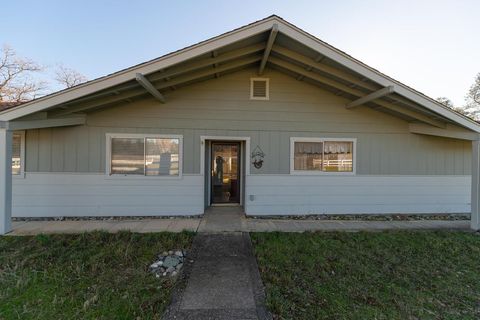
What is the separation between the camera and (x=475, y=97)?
22.2 metres

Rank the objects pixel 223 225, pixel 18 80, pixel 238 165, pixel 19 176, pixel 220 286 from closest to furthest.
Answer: pixel 220 286, pixel 223 225, pixel 19 176, pixel 238 165, pixel 18 80

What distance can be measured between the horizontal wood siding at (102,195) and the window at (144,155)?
0.25 meters

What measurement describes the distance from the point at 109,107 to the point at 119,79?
1.59 m

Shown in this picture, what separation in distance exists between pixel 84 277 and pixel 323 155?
598 centimetres

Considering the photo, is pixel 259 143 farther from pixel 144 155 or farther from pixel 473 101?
pixel 473 101

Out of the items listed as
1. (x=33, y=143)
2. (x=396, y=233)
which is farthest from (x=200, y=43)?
(x=396, y=233)

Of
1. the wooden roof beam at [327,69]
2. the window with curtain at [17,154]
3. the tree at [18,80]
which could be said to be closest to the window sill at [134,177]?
the window with curtain at [17,154]

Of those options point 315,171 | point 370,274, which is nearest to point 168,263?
point 370,274

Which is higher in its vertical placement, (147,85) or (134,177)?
(147,85)

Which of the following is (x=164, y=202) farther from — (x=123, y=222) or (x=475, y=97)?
(x=475, y=97)

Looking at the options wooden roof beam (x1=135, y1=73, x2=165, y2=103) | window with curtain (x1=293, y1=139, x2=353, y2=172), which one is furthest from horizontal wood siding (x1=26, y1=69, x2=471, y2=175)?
wooden roof beam (x1=135, y1=73, x2=165, y2=103)

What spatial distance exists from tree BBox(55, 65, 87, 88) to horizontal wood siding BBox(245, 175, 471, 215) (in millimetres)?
24784

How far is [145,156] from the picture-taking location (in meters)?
5.96

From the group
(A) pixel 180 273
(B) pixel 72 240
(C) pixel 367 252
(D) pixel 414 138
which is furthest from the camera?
(D) pixel 414 138
